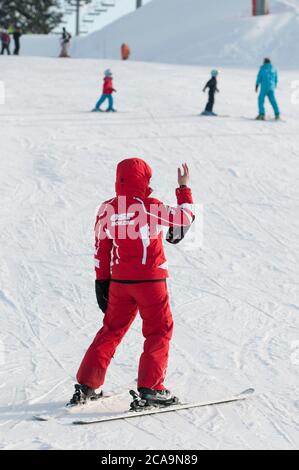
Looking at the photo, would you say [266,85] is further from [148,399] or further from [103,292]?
[148,399]

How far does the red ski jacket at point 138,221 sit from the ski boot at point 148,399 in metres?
0.68

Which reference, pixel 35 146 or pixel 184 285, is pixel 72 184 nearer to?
pixel 35 146

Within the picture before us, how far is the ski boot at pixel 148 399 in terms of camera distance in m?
5.51

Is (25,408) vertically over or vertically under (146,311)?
under

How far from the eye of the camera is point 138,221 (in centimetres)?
547

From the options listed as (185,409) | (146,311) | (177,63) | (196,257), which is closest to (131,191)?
(146,311)

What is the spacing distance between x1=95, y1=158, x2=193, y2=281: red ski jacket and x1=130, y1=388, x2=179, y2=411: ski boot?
0.68 metres

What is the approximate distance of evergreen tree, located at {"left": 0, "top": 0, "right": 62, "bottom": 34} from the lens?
59.8 m

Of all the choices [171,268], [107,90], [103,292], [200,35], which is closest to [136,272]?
[103,292]

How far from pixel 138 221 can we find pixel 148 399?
41.7 inches

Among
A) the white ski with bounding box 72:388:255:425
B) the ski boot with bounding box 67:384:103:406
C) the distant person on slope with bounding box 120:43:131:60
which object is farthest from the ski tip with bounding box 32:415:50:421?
the distant person on slope with bounding box 120:43:131:60

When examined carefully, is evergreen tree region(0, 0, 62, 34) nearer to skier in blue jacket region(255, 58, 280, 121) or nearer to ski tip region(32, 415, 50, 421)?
skier in blue jacket region(255, 58, 280, 121)

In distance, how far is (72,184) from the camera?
12.9 meters
